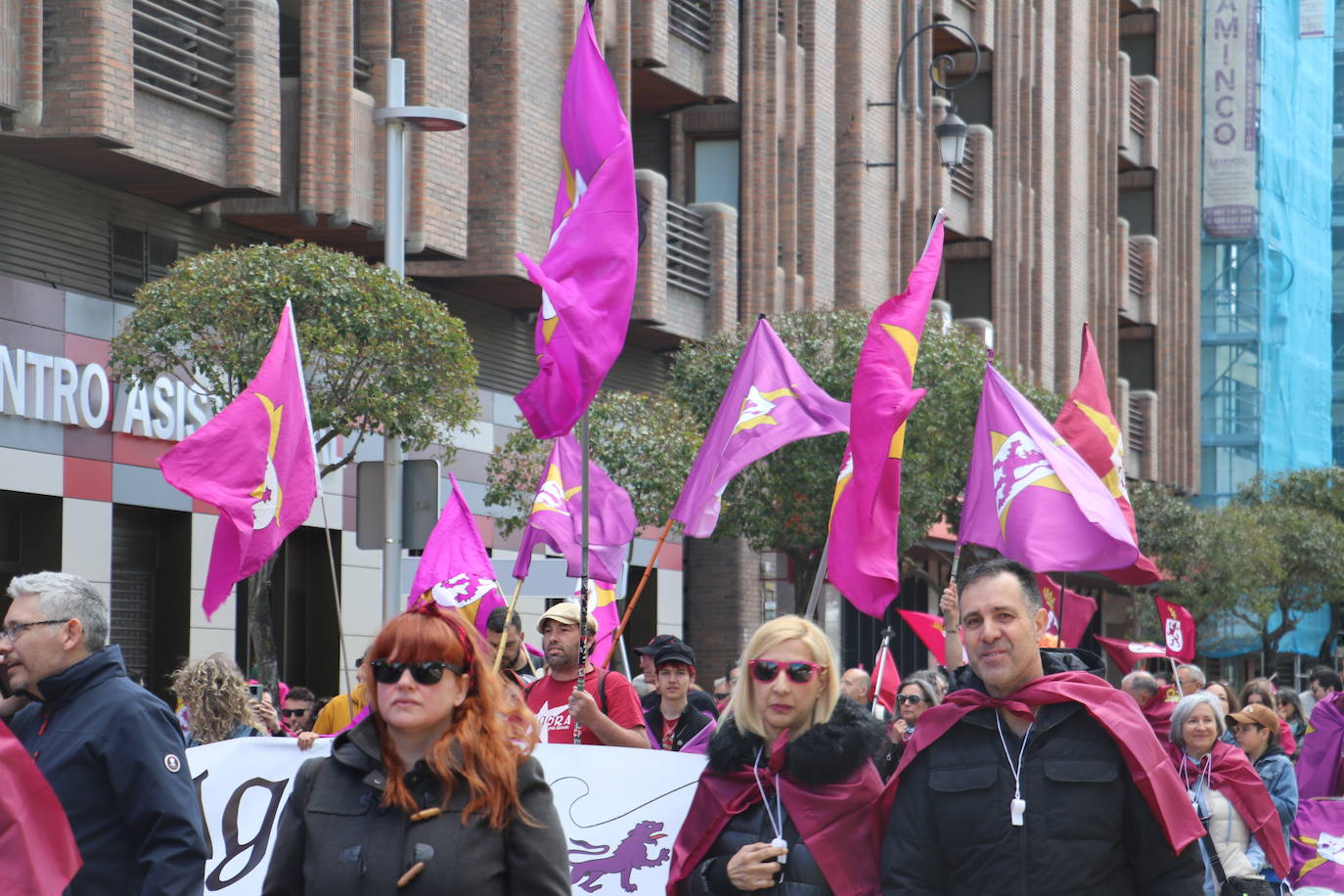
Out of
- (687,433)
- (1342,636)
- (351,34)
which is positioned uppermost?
(351,34)

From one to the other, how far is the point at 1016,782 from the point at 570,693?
428cm

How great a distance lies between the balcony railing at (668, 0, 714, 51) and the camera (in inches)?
1102

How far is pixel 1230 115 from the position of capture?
52969 millimetres

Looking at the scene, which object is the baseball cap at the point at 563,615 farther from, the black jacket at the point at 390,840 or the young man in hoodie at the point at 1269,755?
the black jacket at the point at 390,840

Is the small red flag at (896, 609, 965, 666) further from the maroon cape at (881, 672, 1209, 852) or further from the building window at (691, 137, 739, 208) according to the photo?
the building window at (691, 137, 739, 208)

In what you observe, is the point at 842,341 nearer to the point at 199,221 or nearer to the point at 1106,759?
the point at 199,221

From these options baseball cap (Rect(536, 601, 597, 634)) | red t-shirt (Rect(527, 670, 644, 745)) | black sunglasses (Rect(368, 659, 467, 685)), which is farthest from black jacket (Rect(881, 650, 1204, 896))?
baseball cap (Rect(536, 601, 597, 634))

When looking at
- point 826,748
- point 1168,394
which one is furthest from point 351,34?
point 1168,394

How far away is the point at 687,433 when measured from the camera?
2208 cm

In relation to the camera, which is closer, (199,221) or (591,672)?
(591,672)

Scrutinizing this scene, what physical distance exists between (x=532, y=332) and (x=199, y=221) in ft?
21.7

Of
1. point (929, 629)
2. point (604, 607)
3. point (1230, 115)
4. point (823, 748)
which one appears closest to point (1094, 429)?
point (929, 629)

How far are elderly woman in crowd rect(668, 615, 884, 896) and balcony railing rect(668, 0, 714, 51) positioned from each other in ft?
74.4

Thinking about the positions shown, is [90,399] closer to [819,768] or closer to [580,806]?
[580,806]
